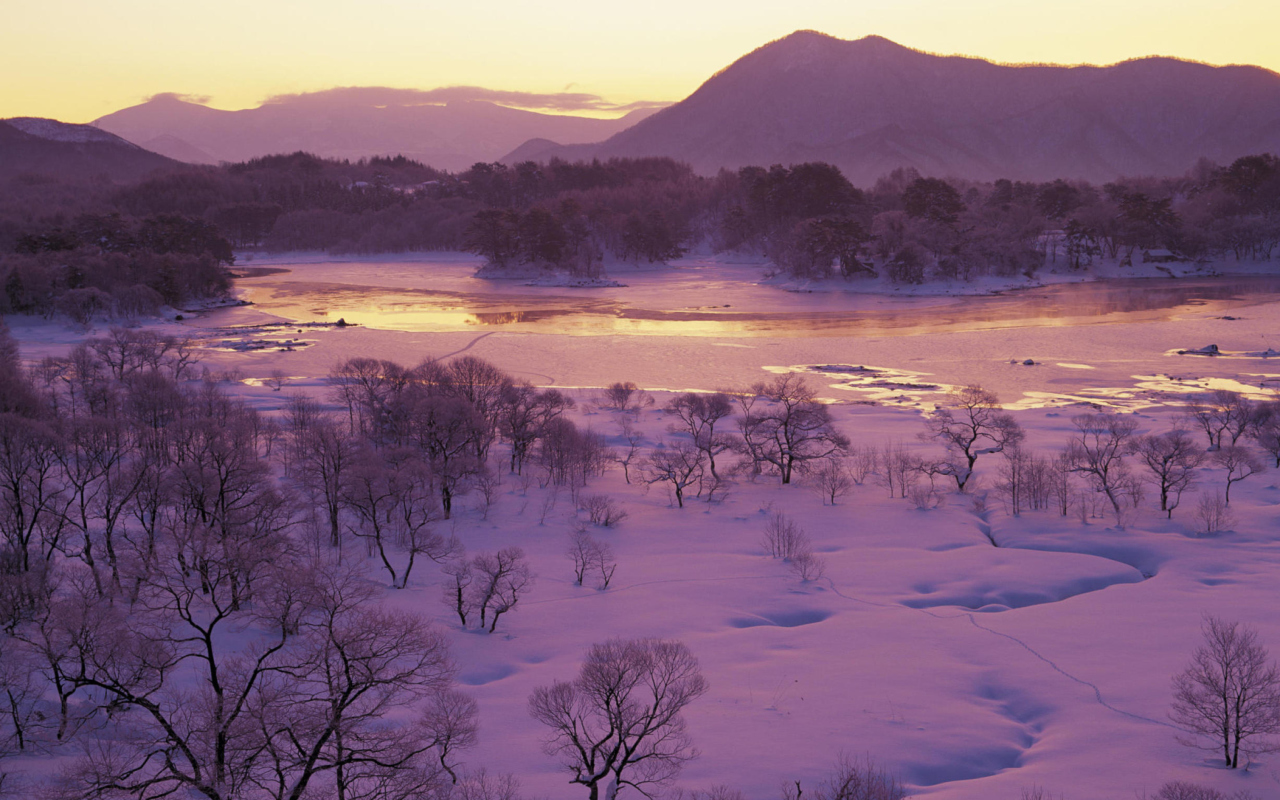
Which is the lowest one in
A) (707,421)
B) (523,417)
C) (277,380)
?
(707,421)

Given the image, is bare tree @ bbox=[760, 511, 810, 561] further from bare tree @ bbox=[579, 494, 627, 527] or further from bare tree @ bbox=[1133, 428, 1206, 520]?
bare tree @ bbox=[1133, 428, 1206, 520]

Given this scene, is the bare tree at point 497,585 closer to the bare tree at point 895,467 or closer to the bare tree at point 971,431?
the bare tree at point 895,467

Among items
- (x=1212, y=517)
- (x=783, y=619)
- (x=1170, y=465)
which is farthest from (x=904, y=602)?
(x=1170, y=465)

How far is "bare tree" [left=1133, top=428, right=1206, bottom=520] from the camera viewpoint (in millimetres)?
24688

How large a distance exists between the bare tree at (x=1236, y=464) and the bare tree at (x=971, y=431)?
5789 mm

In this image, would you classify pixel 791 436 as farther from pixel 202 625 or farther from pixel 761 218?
pixel 761 218

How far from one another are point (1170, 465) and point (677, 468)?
15243 millimetres

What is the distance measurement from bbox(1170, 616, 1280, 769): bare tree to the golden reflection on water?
4461cm

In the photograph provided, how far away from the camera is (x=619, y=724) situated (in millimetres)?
10500

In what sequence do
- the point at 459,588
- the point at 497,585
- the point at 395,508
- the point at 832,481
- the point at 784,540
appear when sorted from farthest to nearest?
the point at 832,481 < the point at 395,508 < the point at 784,540 < the point at 497,585 < the point at 459,588

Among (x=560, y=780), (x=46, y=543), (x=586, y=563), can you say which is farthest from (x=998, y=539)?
(x=46, y=543)

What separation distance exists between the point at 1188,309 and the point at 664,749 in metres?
64.9

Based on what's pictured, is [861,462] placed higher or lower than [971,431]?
lower

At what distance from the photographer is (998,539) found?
23.7 meters
